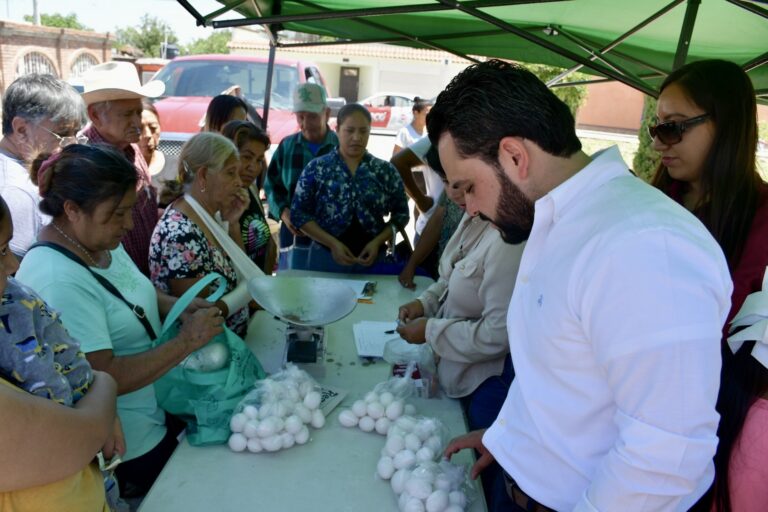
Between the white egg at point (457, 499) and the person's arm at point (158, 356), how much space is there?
0.79 metres

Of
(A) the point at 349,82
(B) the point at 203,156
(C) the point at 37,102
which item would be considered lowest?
(A) the point at 349,82

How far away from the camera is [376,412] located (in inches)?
64.9

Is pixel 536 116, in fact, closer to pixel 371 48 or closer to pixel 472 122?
pixel 472 122

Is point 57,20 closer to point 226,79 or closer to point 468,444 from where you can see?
point 226,79

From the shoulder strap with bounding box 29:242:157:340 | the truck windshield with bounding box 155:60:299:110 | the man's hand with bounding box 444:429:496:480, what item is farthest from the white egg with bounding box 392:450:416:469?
the truck windshield with bounding box 155:60:299:110

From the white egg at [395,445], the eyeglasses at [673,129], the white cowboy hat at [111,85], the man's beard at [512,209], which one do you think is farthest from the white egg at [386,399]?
the white cowboy hat at [111,85]

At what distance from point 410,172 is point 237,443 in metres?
2.89

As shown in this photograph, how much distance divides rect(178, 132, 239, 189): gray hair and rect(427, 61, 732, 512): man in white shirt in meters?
1.37

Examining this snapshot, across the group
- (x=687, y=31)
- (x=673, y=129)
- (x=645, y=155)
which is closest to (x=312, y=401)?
(x=673, y=129)

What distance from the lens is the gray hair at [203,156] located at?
2.28m

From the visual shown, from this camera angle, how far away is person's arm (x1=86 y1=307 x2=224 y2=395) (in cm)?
149

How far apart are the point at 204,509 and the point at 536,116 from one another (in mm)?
1136

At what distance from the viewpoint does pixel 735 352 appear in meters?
1.14

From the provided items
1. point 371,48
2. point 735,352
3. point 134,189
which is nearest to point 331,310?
point 134,189
